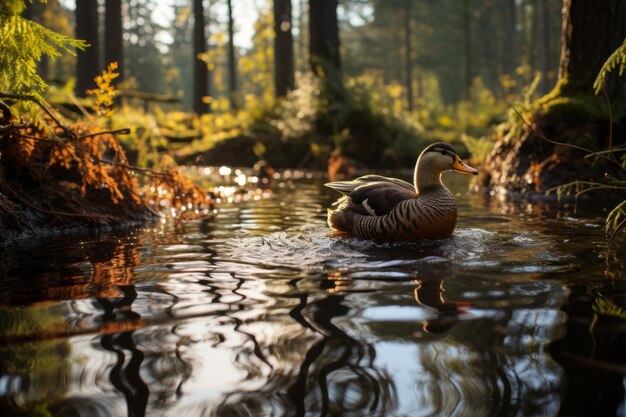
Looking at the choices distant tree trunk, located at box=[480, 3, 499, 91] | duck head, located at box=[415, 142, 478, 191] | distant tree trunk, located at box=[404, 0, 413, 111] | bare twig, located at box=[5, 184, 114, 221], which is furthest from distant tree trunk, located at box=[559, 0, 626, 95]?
distant tree trunk, located at box=[480, 3, 499, 91]

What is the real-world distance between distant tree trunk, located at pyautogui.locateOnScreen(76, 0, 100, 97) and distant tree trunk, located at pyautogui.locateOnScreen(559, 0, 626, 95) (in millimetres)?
12543

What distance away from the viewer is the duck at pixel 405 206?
5750 mm

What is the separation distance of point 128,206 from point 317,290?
4.51m

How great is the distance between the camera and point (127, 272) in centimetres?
474

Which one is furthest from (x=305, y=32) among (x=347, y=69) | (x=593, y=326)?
(x=593, y=326)

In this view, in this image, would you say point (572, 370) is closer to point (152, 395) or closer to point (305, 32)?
point (152, 395)

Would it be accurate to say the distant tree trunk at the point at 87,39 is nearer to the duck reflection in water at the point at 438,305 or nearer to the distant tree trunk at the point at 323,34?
the distant tree trunk at the point at 323,34

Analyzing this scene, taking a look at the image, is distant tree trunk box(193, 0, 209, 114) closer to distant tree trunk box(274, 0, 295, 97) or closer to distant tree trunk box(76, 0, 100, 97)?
distant tree trunk box(274, 0, 295, 97)

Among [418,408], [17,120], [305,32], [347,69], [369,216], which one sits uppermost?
[305,32]

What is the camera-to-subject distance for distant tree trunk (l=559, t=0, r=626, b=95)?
386 inches

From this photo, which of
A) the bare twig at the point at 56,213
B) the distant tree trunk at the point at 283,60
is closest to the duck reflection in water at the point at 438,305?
the bare twig at the point at 56,213

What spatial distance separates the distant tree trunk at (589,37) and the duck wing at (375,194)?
201 inches

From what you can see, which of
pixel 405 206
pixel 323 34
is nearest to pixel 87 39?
pixel 323 34

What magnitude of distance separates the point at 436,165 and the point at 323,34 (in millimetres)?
13114
